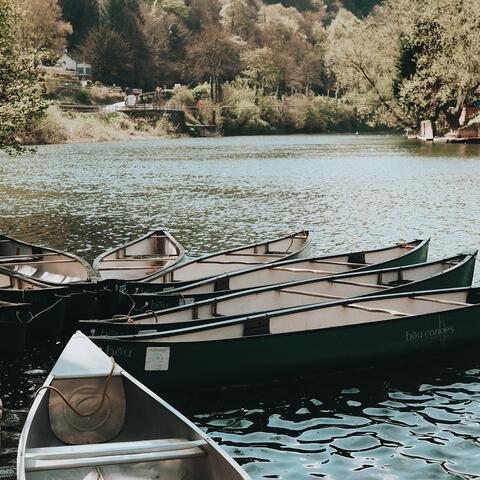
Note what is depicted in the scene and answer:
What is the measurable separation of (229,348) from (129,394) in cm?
304

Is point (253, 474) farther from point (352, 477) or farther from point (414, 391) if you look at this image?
point (414, 391)

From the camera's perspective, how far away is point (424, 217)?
3186cm

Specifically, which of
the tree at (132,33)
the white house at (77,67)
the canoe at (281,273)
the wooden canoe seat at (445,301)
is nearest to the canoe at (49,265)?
the canoe at (281,273)

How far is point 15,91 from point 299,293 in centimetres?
1874

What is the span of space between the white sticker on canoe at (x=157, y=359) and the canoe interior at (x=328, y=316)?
0.15 metres

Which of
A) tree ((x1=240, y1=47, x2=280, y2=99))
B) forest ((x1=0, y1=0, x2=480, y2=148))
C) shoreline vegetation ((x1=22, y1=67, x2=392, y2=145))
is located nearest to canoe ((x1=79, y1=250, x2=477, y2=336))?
forest ((x1=0, y1=0, x2=480, y2=148))

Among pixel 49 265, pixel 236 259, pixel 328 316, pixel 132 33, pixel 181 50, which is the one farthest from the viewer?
pixel 181 50

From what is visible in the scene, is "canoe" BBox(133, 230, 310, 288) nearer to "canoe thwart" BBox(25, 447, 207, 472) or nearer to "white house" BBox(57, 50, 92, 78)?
"canoe thwart" BBox(25, 447, 207, 472)

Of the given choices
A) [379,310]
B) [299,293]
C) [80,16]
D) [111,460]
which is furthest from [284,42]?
[111,460]

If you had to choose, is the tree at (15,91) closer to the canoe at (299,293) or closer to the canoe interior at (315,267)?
the canoe interior at (315,267)

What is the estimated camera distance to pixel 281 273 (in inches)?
688

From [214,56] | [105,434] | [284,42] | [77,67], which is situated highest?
[284,42]

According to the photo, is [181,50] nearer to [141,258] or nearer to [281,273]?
[141,258]

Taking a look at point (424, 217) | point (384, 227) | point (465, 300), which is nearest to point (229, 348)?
point (465, 300)
